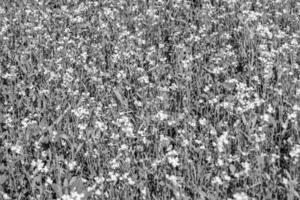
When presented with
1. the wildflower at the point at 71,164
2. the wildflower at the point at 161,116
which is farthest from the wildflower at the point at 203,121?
the wildflower at the point at 71,164

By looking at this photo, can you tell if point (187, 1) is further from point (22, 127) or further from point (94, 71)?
point (22, 127)

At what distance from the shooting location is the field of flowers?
14.9 ft

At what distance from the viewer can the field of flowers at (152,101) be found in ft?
14.9

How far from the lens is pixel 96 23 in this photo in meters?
8.10

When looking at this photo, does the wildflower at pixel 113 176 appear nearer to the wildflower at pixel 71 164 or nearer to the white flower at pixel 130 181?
the white flower at pixel 130 181

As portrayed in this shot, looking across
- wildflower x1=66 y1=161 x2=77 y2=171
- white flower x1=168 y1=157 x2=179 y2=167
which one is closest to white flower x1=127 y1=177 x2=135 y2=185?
white flower x1=168 y1=157 x2=179 y2=167

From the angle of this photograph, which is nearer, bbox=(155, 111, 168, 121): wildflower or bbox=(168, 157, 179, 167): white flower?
bbox=(168, 157, 179, 167): white flower

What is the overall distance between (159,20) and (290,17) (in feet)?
5.96

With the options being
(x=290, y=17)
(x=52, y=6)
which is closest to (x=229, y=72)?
(x=290, y=17)

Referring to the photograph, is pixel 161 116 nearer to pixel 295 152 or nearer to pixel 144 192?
pixel 144 192

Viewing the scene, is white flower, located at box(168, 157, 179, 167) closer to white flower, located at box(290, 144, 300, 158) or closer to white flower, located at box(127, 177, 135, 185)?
white flower, located at box(127, 177, 135, 185)

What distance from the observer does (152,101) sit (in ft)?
18.4

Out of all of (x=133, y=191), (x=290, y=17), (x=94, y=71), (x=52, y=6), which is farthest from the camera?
(x=52, y=6)

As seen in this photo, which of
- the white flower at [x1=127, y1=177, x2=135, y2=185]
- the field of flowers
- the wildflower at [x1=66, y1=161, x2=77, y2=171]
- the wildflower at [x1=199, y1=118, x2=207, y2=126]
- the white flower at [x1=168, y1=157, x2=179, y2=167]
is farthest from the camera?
the wildflower at [x1=199, y1=118, x2=207, y2=126]
